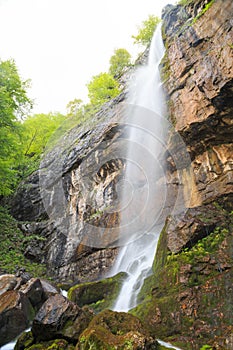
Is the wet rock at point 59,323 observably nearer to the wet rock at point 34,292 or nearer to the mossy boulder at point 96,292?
the wet rock at point 34,292

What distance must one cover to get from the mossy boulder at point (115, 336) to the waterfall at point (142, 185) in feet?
14.9

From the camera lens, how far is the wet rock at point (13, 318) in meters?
6.29

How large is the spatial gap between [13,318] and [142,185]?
7.79m

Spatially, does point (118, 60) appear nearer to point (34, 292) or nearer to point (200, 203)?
point (200, 203)

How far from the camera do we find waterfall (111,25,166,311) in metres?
10.9

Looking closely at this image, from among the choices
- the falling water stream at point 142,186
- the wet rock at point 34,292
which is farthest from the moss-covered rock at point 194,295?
the wet rock at point 34,292

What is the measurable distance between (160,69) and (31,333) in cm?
1277

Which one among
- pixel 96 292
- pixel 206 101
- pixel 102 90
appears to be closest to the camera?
pixel 96 292

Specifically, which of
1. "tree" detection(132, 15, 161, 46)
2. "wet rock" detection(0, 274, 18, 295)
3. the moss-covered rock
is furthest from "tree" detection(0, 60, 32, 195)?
"tree" detection(132, 15, 161, 46)

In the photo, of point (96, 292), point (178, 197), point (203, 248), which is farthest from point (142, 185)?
point (203, 248)

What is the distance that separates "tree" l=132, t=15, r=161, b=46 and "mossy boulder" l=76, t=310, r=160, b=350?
2644cm

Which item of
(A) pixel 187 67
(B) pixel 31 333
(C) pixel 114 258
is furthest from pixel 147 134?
(B) pixel 31 333

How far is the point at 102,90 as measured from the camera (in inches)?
880

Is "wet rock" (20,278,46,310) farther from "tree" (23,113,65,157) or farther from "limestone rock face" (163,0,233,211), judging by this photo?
"tree" (23,113,65,157)
